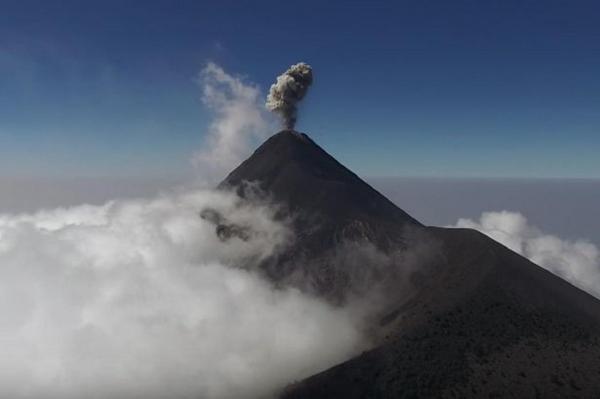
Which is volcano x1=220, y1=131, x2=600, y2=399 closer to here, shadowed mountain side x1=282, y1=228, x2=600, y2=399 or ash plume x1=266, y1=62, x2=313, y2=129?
shadowed mountain side x1=282, y1=228, x2=600, y2=399

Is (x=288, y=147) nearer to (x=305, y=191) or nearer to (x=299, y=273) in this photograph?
(x=305, y=191)

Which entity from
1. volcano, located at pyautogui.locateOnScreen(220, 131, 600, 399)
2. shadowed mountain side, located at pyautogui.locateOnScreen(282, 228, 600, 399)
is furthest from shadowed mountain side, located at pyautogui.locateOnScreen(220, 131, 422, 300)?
shadowed mountain side, located at pyautogui.locateOnScreen(282, 228, 600, 399)

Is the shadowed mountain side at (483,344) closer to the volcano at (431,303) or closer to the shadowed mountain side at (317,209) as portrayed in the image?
the volcano at (431,303)

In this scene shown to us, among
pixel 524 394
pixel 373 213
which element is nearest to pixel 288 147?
pixel 373 213

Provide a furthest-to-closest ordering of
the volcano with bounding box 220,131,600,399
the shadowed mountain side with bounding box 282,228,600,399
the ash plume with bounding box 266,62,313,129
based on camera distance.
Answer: the ash plume with bounding box 266,62,313,129
the volcano with bounding box 220,131,600,399
the shadowed mountain side with bounding box 282,228,600,399

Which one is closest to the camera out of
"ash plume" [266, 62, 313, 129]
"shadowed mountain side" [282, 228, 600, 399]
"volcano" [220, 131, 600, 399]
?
"shadowed mountain side" [282, 228, 600, 399]

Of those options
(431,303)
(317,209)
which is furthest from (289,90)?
(431,303)
